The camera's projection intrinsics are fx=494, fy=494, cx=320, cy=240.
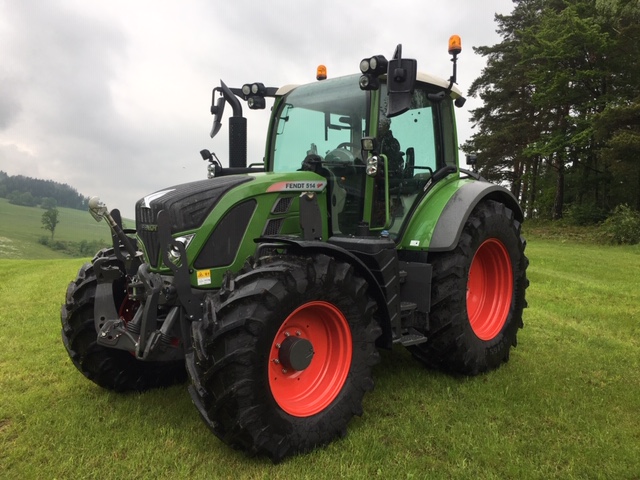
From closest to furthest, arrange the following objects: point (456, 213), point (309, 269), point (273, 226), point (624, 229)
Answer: point (309, 269) < point (273, 226) < point (456, 213) < point (624, 229)

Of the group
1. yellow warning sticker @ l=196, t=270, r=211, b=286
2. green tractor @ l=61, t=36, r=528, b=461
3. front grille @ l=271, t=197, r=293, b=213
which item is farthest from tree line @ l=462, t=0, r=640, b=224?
yellow warning sticker @ l=196, t=270, r=211, b=286

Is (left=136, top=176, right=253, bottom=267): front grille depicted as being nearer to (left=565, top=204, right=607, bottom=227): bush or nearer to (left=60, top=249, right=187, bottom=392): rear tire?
(left=60, top=249, right=187, bottom=392): rear tire

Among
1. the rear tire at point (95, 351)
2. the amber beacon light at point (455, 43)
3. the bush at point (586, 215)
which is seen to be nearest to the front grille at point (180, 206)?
the rear tire at point (95, 351)

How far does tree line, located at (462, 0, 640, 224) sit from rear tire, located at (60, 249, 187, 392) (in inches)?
720

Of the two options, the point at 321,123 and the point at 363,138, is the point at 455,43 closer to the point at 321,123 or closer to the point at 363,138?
the point at 363,138

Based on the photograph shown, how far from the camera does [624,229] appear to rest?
17.3 meters

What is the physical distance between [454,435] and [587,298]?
562 centimetres

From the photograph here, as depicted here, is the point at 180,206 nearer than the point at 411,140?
Yes

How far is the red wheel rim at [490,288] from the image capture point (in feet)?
15.3

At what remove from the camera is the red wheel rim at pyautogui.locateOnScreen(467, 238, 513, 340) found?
4648 millimetres

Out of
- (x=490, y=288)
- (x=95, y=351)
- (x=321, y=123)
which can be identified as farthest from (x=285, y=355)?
(x=490, y=288)

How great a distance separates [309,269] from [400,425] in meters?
1.27

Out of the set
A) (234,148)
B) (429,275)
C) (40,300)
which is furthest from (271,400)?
(40,300)

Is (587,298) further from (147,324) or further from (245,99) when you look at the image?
(147,324)
